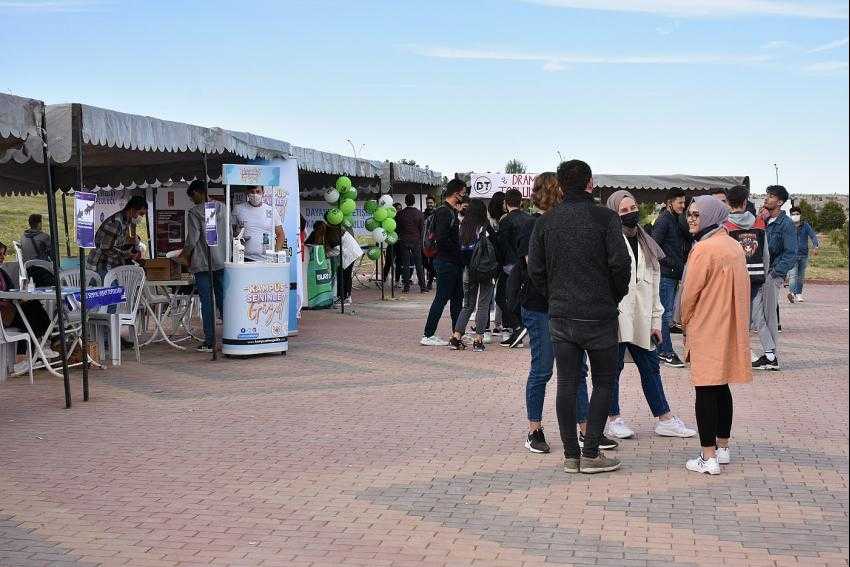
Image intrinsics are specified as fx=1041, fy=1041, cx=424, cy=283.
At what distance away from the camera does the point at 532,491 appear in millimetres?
6199

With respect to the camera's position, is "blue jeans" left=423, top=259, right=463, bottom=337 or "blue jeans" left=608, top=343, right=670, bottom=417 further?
"blue jeans" left=423, top=259, right=463, bottom=337

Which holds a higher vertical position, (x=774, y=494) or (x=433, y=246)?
(x=433, y=246)

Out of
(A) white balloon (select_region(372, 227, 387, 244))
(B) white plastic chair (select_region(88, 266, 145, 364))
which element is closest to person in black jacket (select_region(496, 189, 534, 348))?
(B) white plastic chair (select_region(88, 266, 145, 364))

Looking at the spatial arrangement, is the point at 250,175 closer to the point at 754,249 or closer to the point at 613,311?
the point at 754,249

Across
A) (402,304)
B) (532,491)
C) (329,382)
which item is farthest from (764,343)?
(402,304)

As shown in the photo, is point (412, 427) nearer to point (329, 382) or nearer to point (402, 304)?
point (329, 382)

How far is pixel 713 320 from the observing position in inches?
254

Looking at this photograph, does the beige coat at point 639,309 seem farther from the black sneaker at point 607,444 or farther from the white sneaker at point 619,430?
the white sneaker at point 619,430

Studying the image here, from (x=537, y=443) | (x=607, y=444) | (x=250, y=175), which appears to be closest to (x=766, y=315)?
(x=607, y=444)

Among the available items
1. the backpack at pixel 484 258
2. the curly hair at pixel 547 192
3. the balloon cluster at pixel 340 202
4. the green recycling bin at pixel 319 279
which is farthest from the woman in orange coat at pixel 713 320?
the balloon cluster at pixel 340 202

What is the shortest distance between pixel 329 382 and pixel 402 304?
9.56 meters

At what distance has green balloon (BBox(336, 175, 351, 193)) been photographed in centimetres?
1836

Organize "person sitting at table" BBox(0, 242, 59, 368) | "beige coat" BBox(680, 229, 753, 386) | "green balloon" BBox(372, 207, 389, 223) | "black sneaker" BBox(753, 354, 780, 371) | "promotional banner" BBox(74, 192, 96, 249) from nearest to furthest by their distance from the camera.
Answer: "beige coat" BBox(680, 229, 753, 386)
"promotional banner" BBox(74, 192, 96, 249)
"person sitting at table" BBox(0, 242, 59, 368)
"black sneaker" BBox(753, 354, 780, 371)
"green balloon" BBox(372, 207, 389, 223)

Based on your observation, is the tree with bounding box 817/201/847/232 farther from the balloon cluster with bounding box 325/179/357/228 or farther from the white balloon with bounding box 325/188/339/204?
the white balloon with bounding box 325/188/339/204
